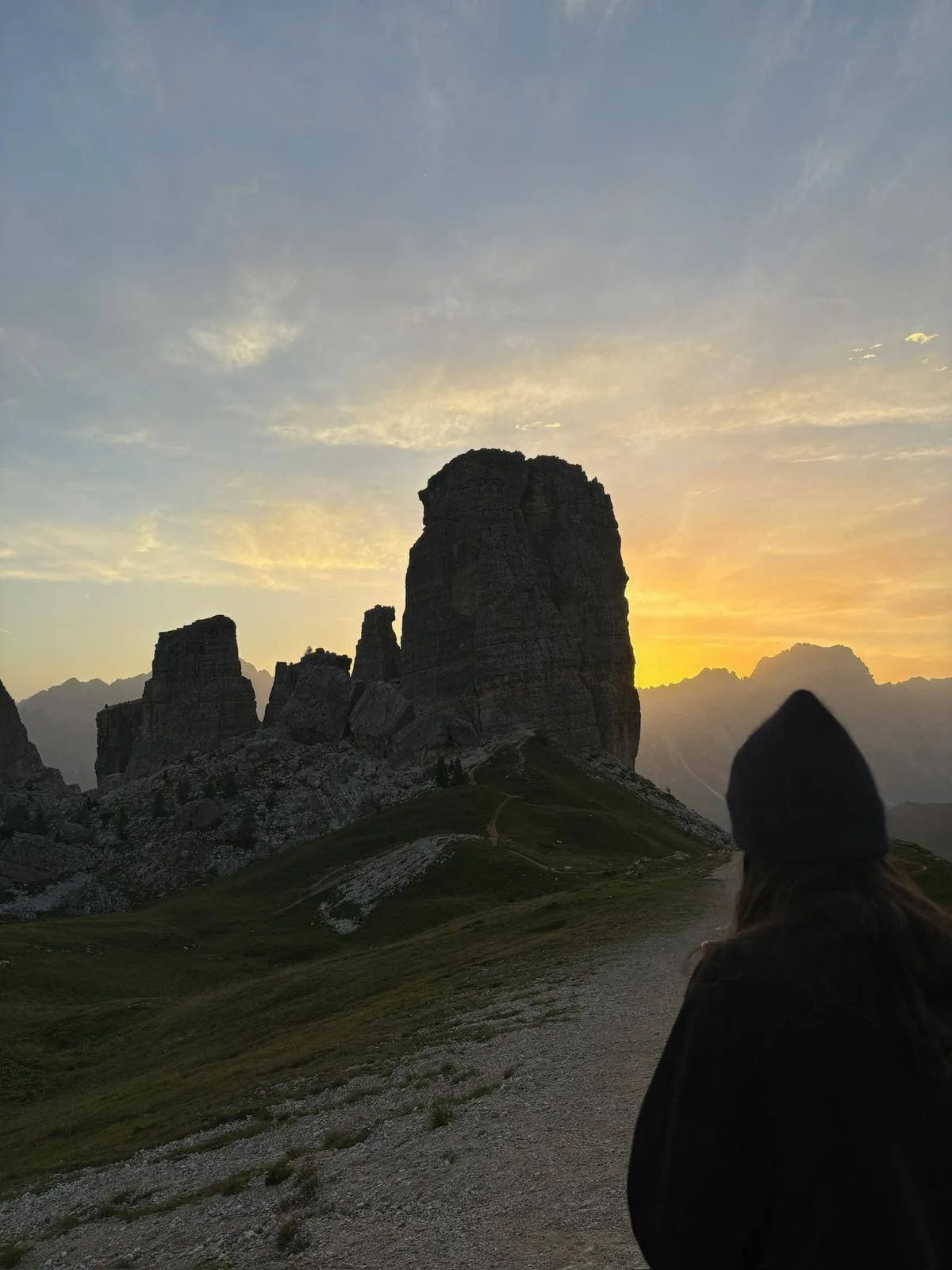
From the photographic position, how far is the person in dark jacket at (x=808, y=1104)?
3797mm

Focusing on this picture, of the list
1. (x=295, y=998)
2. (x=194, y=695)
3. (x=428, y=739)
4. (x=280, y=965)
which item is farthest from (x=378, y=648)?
(x=295, y=998)

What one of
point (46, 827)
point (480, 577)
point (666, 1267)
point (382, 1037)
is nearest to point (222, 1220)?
point (382, 1037)

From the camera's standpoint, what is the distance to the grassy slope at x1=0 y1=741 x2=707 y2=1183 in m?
29.8

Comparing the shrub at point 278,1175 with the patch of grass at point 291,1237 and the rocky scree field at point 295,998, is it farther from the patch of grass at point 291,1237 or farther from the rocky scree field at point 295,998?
the patch of grass at point 291,1237

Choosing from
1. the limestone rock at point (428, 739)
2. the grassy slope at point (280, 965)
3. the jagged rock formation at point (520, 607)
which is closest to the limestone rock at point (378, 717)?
the limestone rock at point (428, 739)

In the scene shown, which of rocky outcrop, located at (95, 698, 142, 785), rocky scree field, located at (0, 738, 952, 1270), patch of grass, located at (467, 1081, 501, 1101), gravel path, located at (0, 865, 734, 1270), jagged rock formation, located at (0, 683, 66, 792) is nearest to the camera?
gravel path, located at (0, 865, 734, 1270)

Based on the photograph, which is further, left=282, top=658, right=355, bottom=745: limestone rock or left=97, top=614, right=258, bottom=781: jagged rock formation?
left=97, top=614, right=258, bottom=781: jagged rock formation

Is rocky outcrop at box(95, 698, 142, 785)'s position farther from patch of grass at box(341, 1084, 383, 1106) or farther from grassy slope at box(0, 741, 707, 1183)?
patch of grass at box(341, 1084, 383, 1106)

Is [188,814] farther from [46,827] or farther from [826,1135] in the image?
[826,1135]

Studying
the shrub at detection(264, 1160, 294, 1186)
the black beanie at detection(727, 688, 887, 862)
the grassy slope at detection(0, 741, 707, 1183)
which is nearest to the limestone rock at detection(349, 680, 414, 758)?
the grassy slope at detection(0, 741, 707, 1183)

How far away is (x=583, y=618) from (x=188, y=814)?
81.2 meters

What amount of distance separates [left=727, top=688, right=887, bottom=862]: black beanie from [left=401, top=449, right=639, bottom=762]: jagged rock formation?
136045 millimetres

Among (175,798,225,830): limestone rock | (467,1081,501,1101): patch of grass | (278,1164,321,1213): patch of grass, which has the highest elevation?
(175,798,225,830): limestone rock

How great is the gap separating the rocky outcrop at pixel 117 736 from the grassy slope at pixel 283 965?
349 feet
